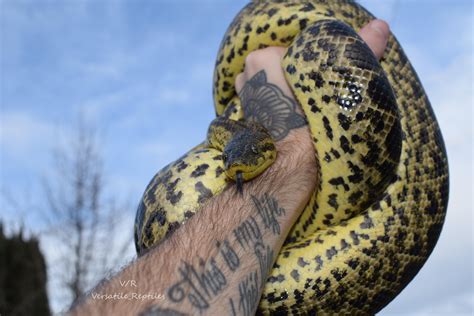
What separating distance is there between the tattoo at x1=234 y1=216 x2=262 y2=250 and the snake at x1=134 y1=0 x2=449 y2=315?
293 millimetres

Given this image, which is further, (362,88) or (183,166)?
(183,166)

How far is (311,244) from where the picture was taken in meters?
3.20

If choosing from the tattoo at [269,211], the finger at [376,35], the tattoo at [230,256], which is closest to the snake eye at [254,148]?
the tattoo at [269,211]

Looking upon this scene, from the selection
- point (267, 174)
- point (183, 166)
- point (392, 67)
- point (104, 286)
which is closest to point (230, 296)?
point (104, 286)

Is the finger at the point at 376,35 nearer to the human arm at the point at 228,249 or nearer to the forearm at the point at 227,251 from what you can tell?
the human arm at the point at 228,249

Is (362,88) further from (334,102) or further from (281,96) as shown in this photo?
(281,96)

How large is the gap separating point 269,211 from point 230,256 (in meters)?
0.38

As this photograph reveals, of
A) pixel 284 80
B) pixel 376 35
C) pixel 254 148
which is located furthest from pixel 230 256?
pixel 376 35

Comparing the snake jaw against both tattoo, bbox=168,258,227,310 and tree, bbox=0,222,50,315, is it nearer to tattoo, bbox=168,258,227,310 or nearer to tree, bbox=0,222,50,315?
tattoo, bbox=168,258,227,310

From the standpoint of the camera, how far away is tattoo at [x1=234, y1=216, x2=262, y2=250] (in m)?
2.81

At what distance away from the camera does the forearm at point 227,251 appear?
2418 millimetres

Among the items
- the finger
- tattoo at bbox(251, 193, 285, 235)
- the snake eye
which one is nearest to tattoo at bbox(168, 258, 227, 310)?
tattoo at bbox(251, 193, 285, 235)

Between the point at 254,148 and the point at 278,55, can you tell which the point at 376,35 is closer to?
the point at 278,55

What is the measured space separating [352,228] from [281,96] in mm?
886
